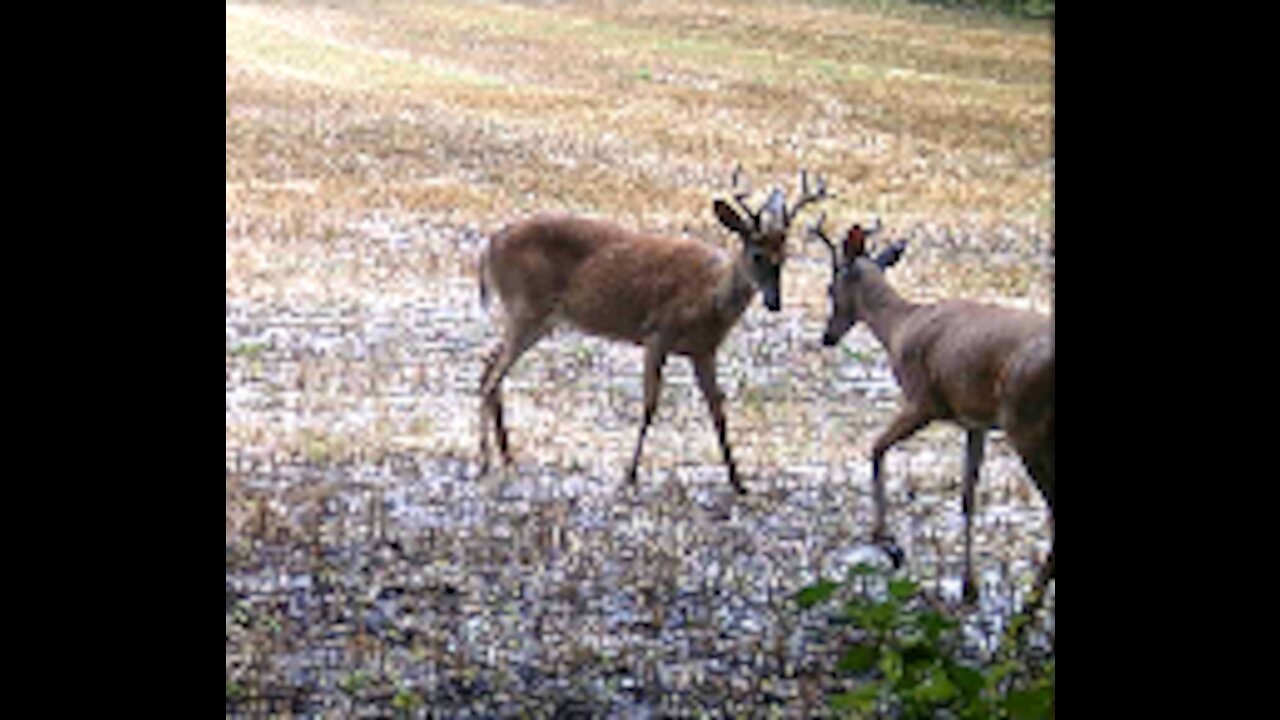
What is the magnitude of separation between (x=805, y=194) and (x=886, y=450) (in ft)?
2.78

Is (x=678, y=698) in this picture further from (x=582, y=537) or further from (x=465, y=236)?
(x=465, y=236)

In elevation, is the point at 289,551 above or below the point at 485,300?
below

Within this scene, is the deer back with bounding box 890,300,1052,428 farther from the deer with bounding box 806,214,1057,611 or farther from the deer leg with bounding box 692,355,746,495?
the deer leg with bounding box 692,355,746,495

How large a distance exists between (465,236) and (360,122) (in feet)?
2.09

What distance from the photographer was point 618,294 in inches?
185

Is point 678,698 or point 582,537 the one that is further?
point 582,537

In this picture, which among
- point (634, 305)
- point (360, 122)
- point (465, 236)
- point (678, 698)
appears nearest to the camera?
point (678, 698)

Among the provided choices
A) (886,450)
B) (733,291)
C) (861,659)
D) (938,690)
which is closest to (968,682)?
(938,690)

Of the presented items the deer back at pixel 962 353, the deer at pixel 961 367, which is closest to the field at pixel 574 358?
the deer at pixel 961 367

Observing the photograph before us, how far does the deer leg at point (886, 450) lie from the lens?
396 centimetres
